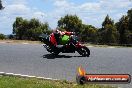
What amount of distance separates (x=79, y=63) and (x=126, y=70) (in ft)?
7.45

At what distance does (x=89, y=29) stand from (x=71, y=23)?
225 inches

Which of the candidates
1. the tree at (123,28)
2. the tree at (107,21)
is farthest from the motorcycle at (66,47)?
the tree at (107,21)

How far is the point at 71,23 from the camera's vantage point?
6538cm

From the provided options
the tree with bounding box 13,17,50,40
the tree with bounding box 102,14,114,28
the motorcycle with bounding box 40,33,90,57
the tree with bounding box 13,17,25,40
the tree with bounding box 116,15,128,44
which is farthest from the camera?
the tree with bounding box 13,17,25,40

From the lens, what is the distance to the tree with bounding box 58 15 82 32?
64700mm

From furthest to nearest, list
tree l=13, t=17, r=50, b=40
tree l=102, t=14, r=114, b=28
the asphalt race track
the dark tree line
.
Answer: tree l=13, t=17, r=50, b=40
tree l=102, t=14, r=114, b=28
the dark tree line
the asphalt race track

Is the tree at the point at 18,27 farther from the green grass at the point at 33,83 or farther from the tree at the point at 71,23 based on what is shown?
the green grass at the point at 33,83

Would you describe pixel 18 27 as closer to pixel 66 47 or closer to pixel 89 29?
pixel 89 29

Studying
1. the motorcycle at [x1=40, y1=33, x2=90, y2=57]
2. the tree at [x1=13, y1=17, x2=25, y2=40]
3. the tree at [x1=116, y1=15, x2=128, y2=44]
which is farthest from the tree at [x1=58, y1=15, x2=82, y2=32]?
the motorcycle at [x1=40, y1=33, x2=90, y2=57]

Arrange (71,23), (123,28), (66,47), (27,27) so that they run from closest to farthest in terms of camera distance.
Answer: (66,47) → (123,28) → (71,23) → (27,27)

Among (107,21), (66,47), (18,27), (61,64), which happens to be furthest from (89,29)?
(61,64)

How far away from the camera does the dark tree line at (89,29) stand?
163 feet

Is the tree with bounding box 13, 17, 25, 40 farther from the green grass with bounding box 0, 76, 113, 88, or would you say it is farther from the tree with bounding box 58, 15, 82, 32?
the green grass with bounding box 0, 76, 113, 88

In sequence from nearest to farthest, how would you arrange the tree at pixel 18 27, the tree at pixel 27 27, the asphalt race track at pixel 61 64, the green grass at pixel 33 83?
1. the green grass at pixel 33 83
2. the asphalt race track at pixel 61 64
3. the tree at pixel 27 27
4. the tree at pixel 18 27
